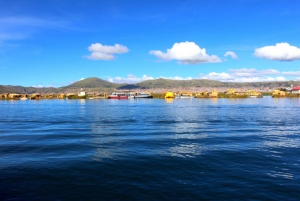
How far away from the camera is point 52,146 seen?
21.6 m

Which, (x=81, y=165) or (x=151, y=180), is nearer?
(x=151, y=180)

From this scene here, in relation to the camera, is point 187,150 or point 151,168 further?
point 187,150

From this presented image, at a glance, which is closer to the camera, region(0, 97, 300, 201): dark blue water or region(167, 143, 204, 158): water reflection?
region(0, 97, 300, 201): dark blue water

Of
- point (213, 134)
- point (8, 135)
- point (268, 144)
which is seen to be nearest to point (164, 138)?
point (213, 134)

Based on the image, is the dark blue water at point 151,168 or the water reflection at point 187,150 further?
the water reflection at point 187,150

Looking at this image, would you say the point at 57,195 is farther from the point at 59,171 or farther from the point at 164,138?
the point at 164,138

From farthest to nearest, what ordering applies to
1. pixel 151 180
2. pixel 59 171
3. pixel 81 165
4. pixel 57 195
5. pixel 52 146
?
pixel 52 146 → pixel 81 165 → pixel 59 171 → pixel 151 180 → pixel 57 195

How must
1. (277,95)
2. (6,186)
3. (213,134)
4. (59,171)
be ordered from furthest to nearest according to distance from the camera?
(277,95)
(213,134)
(59,171)
(6,186)

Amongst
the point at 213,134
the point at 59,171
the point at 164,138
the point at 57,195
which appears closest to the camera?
the point at 57,195

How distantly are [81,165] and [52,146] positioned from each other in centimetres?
671

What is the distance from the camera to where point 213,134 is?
27.3 meters

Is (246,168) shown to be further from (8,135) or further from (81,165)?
(8,135)

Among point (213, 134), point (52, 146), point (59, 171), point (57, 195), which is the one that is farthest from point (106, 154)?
point (213, 134)

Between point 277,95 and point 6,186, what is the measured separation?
17139 centimetres
